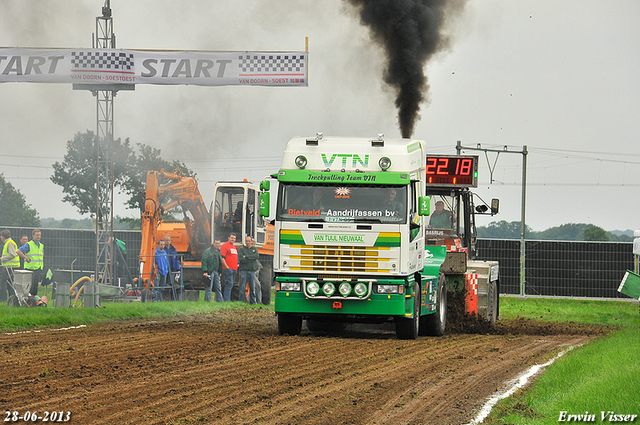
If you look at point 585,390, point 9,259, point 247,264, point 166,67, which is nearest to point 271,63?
point 166,67

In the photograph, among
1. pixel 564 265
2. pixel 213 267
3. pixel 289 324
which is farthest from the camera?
pixel 564 265

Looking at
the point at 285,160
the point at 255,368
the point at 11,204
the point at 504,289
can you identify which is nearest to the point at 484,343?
the point at 285,160

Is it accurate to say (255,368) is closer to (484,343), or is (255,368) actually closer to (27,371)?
(27,371)

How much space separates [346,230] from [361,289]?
3.51ft

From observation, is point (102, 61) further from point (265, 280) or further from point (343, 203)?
point (343, 203)

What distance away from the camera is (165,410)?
8.09 m

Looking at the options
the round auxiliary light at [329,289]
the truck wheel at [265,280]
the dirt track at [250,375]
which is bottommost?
the dirt track at [250,375]

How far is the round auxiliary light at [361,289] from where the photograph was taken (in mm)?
15039

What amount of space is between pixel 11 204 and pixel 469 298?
6850 cm

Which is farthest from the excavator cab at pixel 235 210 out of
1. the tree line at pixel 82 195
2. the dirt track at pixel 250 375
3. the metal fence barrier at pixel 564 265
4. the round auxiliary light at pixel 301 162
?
the tree line at pixel 82 195

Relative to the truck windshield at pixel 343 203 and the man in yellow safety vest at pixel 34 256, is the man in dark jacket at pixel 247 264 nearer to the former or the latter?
the man in yellow safety vest at pixel 34 256

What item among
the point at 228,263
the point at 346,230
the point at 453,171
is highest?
the point at 453,171

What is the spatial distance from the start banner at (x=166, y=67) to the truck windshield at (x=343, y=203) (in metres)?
8.80

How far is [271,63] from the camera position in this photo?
2344 centimetres
